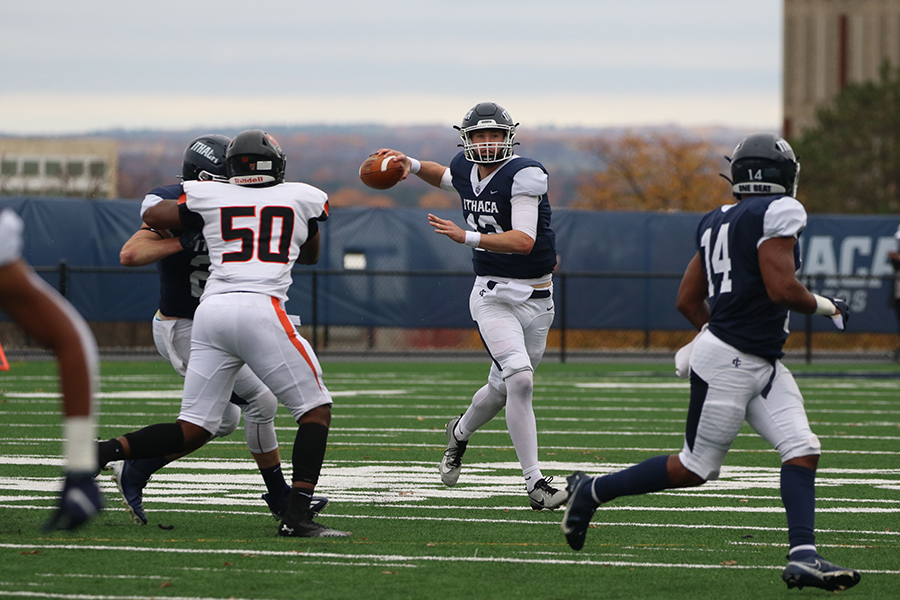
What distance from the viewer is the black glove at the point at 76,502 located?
3.65 m

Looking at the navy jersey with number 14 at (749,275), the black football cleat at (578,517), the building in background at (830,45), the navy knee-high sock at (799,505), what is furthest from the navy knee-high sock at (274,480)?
the building in background at (830,45)

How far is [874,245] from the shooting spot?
2177cm

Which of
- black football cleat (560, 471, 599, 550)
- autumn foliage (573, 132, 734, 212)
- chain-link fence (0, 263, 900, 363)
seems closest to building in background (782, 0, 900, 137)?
autumn foliage (573, 132, 734, 212)

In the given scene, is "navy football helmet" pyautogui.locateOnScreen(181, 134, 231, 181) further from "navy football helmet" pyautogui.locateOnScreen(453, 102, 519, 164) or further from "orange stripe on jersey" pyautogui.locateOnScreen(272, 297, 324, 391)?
"navy football helmet" pyautogui.locateOnScreen(453, 102, 519, 164)

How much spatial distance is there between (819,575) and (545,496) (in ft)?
6.94

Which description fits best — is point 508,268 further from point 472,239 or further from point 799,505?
point 799,505

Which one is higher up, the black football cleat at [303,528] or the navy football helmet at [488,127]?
the navy football helmet at [488,127]

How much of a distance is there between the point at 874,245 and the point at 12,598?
63.1 feet

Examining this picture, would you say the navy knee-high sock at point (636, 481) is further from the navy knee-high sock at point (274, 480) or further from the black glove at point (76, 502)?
the black glove at point (76, 502)

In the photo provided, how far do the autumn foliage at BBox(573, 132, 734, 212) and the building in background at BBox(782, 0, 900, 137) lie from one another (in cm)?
981

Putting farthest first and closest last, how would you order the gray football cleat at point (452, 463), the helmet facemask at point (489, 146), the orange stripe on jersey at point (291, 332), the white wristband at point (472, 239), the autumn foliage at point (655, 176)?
the autumn foliage at point (655, 176)
the gray football cleat at point (452, 463)
the helmet facemask at point (489, 146)
the white wristband at point (472, 239)
the orange stripe on jersey at point (291, 332)

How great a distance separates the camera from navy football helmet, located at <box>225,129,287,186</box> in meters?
5.87

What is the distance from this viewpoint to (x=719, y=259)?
521cm

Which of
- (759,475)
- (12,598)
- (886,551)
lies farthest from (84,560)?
(759,475)
